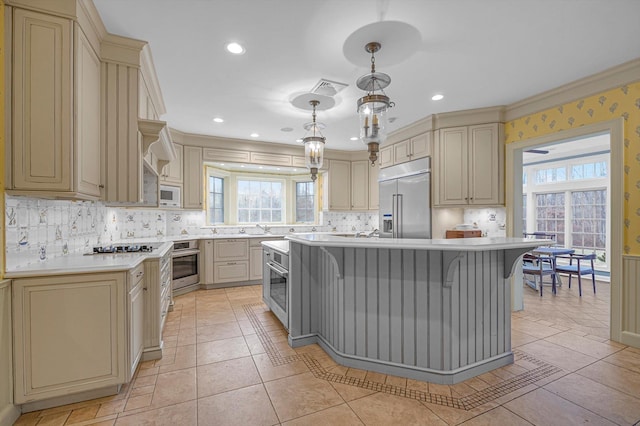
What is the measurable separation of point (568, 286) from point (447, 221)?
8.68 feet

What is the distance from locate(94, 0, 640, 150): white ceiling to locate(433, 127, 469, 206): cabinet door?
1.85ft

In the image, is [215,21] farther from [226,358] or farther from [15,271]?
[226,358]

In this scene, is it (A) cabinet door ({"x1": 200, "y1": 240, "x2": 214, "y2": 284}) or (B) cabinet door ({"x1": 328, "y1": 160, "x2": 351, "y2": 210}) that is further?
(B) cabinet door ({"x1": 328, "y1": 160, "x2": 351, "y2": 210})

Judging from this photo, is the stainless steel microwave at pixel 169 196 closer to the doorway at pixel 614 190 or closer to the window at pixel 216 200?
the window at pixel 216 200

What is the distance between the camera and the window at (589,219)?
5.64 meters

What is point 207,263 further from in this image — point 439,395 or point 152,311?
point 439,395

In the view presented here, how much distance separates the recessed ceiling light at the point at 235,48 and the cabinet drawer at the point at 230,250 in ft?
10.6

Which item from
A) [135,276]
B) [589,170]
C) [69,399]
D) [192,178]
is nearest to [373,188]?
[192,178]

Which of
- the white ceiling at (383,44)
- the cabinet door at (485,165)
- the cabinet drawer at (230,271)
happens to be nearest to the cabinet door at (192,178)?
the cabinet drawer at (230,271)

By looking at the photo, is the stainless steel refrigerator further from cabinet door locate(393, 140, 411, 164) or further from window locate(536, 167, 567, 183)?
window locate(536, 167, 567, 183)

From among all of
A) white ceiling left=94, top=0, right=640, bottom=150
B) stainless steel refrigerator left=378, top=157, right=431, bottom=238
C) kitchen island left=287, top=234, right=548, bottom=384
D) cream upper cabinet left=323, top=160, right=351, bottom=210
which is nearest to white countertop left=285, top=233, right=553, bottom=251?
kitchen island left=287, top=234, right=548, bottom=384

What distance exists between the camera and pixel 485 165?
12.6ft

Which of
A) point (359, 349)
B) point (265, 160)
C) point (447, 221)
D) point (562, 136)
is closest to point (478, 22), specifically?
point (562, 136)

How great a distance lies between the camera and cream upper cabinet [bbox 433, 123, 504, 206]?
3.77 meters
